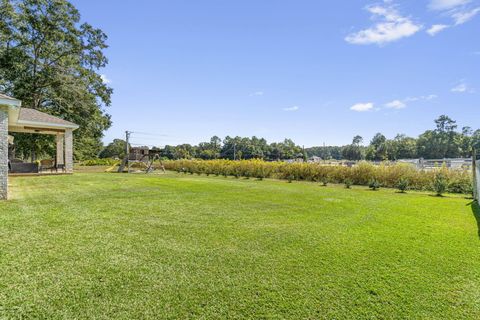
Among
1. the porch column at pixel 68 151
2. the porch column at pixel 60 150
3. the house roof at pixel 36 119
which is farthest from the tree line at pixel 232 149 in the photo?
the house roof at pixel 36 119

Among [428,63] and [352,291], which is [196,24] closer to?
[428,63]

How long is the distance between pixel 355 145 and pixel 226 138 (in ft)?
150

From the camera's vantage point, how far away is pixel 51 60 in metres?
20.1

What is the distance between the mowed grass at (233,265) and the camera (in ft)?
7.18

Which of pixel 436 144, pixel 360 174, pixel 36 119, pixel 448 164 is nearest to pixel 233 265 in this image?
pixel 360 174

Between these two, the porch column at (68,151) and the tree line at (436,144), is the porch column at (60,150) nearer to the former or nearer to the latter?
the porch column at (68,151)

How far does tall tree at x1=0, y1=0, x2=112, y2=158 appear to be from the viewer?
1852 centimetres

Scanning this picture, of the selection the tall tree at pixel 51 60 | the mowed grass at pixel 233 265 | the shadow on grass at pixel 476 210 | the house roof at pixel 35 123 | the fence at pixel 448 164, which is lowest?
the shadow on grass at pixel 476 210

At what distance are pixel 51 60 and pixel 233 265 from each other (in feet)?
79.9

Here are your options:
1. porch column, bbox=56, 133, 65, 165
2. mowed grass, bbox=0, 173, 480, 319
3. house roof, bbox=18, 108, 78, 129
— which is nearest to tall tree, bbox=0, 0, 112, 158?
Result: porch column, bbox=56, 133, 65, 165

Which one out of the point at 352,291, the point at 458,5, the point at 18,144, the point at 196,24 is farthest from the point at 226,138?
the point at 352,291

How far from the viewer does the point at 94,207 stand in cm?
591

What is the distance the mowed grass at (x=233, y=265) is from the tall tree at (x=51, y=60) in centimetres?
1764

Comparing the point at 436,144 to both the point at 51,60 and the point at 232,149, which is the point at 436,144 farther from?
the point at 51,60
